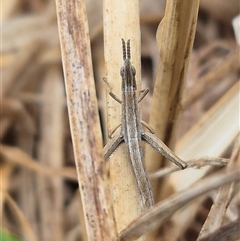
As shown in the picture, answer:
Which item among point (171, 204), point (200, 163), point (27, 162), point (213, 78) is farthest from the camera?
point (27, 162)

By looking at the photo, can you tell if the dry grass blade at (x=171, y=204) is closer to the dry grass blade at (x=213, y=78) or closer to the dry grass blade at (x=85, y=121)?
the dry grass blade at (x=85, y=121)

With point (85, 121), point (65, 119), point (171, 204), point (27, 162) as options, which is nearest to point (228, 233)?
point (171, 204)

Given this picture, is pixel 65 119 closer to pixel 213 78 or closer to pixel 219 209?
pixel 213 78

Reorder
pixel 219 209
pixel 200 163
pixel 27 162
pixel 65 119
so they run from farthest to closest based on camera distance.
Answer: pixel 65 119 → pixel 27 162 → pixel 200 163 → pixel 219 209

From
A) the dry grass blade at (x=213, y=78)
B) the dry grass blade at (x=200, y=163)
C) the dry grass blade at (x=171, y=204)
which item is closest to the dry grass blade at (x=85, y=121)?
the dry grass blade at (x=171, y=204)

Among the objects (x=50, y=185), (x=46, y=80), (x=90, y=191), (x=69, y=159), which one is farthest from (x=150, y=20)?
(x=90, y=191)

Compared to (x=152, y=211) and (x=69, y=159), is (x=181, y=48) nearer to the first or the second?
A: (x=152, y=211)

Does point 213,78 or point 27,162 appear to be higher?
point 213,78
